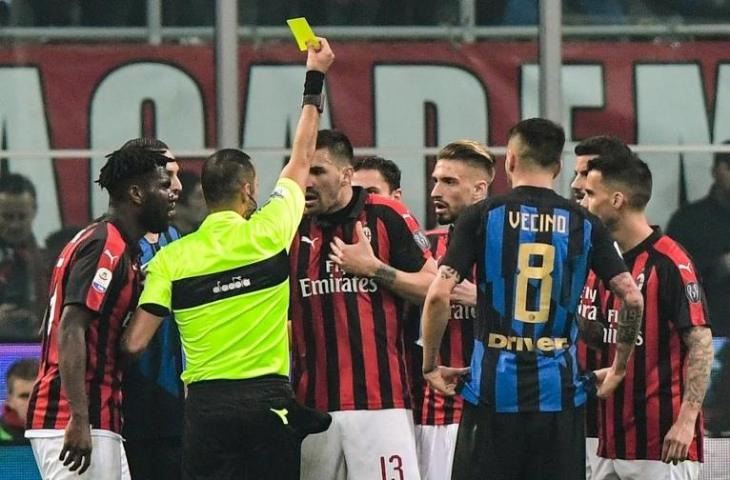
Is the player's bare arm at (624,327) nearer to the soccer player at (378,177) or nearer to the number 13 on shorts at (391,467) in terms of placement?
the number 13 on shorts at (391,467)

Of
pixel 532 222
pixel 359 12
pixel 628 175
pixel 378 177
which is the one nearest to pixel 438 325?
pixel 532 222

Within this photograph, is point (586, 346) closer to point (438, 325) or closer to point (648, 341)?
point (648, 341)

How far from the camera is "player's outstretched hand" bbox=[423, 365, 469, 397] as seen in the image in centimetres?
687

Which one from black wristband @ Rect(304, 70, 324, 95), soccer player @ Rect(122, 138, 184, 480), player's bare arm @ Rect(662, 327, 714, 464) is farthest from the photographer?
soccer player @ Rect(122, 138, 184, 480)

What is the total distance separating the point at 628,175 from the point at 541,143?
99 centimetres

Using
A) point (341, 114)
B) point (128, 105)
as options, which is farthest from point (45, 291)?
point (341, 114)

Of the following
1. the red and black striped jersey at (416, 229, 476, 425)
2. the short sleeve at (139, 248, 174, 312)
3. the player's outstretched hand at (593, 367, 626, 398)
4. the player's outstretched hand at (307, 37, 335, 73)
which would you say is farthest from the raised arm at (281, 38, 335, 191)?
the player's outstretched hand at (593, 367, 626, 398)

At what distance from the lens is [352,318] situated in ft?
24.7

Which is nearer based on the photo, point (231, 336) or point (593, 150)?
point (231, 336)

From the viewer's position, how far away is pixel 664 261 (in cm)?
749

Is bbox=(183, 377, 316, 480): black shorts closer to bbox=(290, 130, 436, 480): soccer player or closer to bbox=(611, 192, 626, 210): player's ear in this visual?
bbox=(290, 130, 436, 480): soccer player

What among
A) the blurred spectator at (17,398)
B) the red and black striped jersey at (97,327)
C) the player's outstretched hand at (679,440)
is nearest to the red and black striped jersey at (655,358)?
the player's outstretched hand at (679,440)

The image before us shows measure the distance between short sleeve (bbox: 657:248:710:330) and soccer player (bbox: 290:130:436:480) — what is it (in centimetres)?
99

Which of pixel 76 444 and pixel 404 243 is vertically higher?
pixel 404 243
